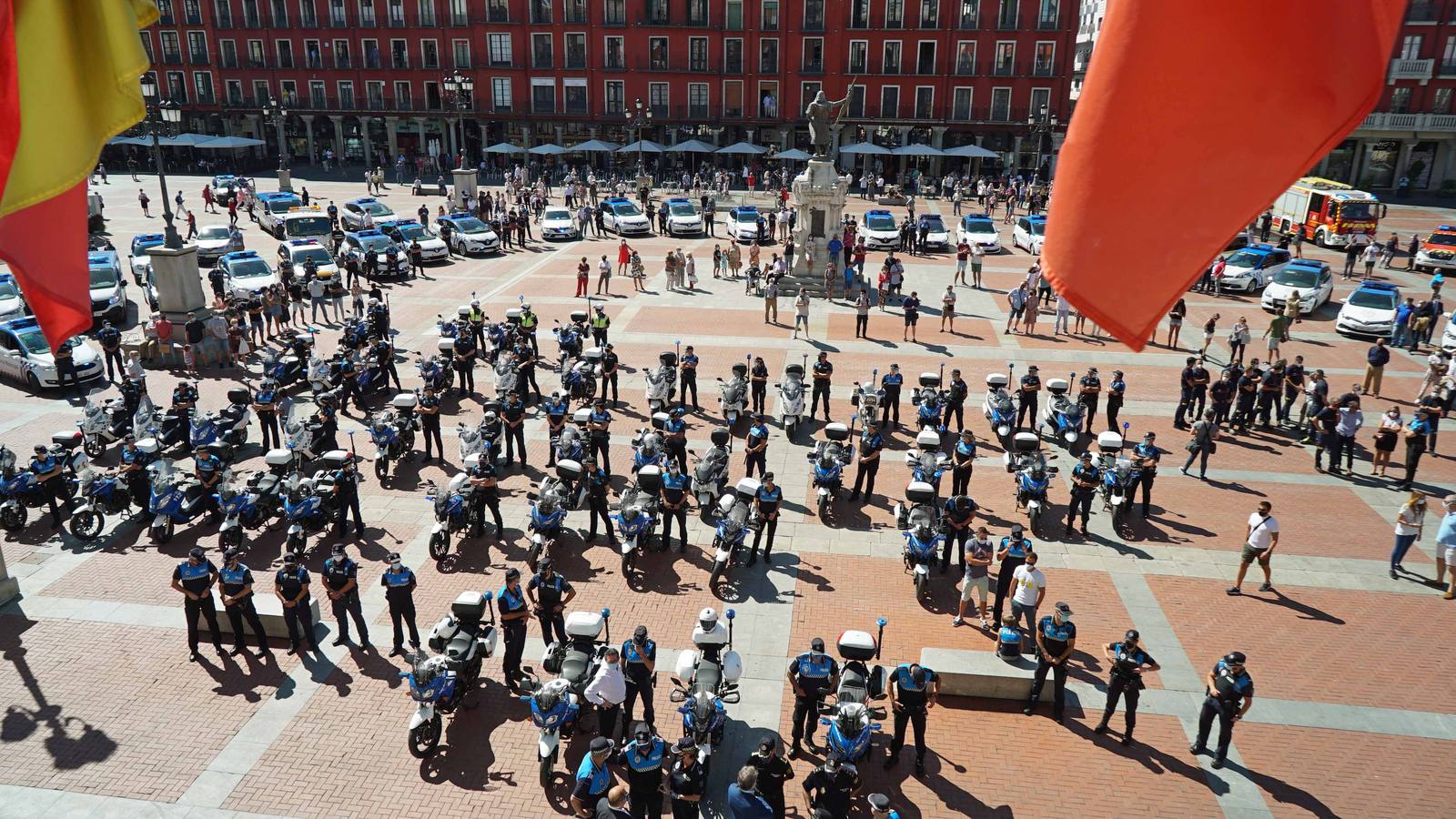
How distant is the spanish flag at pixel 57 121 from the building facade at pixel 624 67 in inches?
2223

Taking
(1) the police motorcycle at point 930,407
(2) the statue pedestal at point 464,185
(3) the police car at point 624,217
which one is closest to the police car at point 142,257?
(2) the statue pedestal at point 464,185

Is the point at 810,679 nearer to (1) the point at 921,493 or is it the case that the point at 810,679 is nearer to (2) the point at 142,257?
(1) the point at 921,493

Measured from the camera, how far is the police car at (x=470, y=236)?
38969mm

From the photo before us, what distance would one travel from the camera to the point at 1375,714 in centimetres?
1147

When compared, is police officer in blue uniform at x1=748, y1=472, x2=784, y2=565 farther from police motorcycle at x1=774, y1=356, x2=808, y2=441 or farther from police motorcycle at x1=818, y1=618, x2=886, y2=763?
police motorcycle at x1=774, y1=356, x2=808, y2=441

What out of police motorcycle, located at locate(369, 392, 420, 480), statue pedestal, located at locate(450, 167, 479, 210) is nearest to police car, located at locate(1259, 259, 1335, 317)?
police motorcycle, located at locate(369, 392, 420, 480)

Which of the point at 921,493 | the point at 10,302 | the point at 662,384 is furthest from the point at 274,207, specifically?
the point at 921,493

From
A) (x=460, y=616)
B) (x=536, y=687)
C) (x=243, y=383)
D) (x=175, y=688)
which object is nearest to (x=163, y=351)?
(x=243, y=383)

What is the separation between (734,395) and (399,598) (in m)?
9.54

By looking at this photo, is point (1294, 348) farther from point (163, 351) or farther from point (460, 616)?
point (163, 351)

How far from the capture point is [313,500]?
50.1 feet

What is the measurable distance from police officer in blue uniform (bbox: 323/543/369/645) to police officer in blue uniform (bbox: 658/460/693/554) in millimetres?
4701

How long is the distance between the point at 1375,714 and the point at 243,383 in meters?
23.6

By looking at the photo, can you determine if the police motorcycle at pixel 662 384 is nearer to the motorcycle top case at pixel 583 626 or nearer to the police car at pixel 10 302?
the motorcycle top case at pixel 583 626
